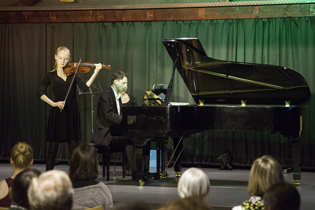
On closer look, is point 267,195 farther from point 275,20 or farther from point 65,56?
point 275,20

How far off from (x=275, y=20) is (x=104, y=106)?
326 cm

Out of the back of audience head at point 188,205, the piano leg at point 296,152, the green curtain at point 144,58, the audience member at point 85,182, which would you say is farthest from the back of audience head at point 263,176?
the green curtain at point 144,58

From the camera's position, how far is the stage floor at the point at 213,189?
4789 mm

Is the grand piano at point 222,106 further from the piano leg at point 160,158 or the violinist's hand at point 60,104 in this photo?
the violinist's hand at point 60,104

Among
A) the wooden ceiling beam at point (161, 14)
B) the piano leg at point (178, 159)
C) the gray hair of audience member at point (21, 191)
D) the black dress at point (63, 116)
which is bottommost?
the piano leg at point (178, 159)

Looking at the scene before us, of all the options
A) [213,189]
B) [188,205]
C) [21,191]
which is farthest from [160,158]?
[188,205]

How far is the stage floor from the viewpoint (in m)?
4.79

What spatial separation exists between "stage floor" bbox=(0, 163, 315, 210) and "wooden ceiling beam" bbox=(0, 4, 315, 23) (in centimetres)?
250

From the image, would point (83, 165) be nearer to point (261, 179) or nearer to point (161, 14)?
point (261, 179)

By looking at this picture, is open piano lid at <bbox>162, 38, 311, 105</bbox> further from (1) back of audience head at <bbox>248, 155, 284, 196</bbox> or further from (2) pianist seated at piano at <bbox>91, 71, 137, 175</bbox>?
(1) back of audience head at <bbox>248, 155, 284, 196</bbox>

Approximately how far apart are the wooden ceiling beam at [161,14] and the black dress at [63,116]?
2.96 metres

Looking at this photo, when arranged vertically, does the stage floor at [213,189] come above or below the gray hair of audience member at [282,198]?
below

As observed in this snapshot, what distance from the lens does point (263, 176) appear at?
2.43m

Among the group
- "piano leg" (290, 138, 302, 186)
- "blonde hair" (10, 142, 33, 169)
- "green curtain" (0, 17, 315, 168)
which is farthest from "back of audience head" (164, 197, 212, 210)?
"green curtain" (0, 17, 315, 168)
